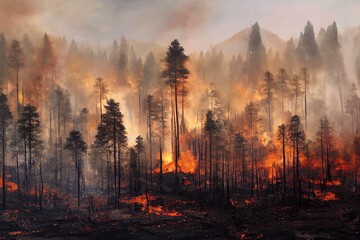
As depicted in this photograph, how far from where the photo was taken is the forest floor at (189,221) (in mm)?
31891

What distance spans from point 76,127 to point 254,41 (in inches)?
2336

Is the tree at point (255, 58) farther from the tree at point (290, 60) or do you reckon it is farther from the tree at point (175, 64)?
the tree at point (175, 64)

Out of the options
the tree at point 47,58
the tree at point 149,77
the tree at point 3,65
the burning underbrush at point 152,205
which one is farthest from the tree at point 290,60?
the tree at point 3,65

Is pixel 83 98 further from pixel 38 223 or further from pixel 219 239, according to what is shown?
pixel 219 239

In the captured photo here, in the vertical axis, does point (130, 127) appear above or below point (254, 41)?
below

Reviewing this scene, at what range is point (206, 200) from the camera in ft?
158

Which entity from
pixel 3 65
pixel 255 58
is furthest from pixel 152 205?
pixel 255 58

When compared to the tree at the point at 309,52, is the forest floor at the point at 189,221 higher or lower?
lower

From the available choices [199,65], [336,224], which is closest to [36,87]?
[199,65]

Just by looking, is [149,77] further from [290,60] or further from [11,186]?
[11,186]

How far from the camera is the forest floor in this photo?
105 feet

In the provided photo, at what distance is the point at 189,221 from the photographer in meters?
37.8

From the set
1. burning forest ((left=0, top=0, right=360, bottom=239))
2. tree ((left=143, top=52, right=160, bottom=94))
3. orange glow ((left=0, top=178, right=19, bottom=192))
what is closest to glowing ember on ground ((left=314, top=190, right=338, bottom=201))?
burning forest ((left=0, top=0, right=360, bottom=239))

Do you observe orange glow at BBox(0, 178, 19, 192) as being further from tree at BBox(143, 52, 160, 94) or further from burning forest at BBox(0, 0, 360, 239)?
tree at BBox(143, 52, 160, 94)
